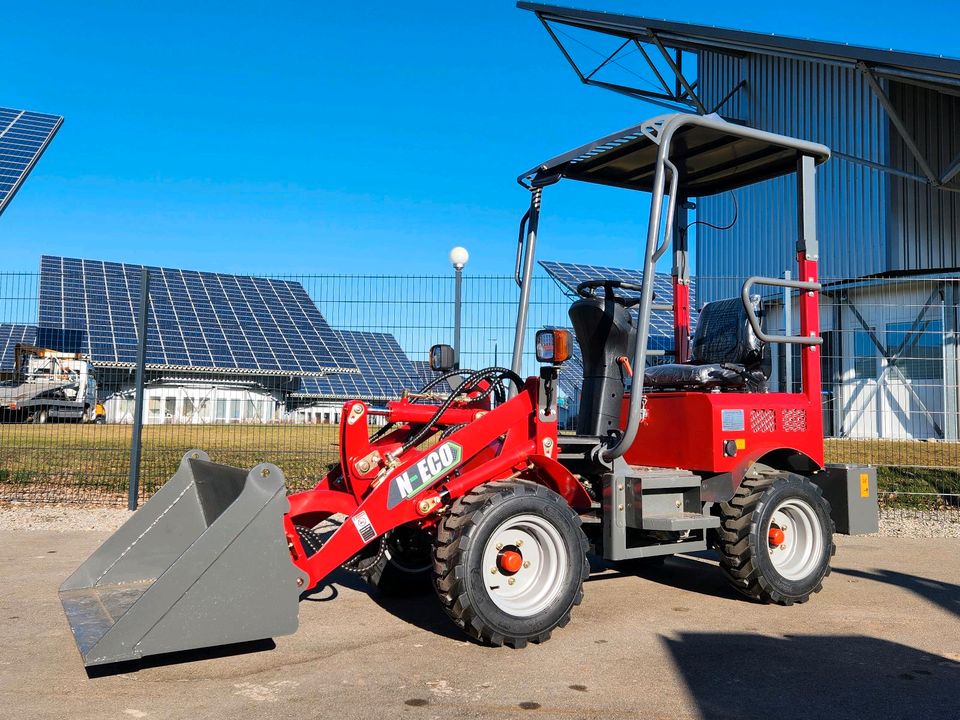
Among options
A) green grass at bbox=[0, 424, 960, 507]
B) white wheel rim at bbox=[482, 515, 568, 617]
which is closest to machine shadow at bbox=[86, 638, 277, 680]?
white wheel rim at bbox=[482, 515, 568, 617]

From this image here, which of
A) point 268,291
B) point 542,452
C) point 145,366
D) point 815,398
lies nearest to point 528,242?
point 542,452

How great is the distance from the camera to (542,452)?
16.9ft

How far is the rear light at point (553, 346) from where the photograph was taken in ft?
16.4

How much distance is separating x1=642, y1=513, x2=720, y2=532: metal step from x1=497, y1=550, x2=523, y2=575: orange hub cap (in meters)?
0.90

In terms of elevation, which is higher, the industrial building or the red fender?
the industrial building

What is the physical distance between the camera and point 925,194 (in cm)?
1625

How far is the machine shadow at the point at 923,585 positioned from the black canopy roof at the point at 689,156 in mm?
3143

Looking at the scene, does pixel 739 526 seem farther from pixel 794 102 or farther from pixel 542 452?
pixel 794 102

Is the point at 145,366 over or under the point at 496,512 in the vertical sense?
over

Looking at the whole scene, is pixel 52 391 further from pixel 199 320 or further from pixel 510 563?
pixel 510 563

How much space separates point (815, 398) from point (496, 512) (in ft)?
8.93

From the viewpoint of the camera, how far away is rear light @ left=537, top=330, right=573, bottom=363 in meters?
4.99

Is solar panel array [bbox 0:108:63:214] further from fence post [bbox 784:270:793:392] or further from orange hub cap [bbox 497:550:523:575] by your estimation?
orange hub cap [bbox 497:550:523:575]

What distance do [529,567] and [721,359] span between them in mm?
2535
